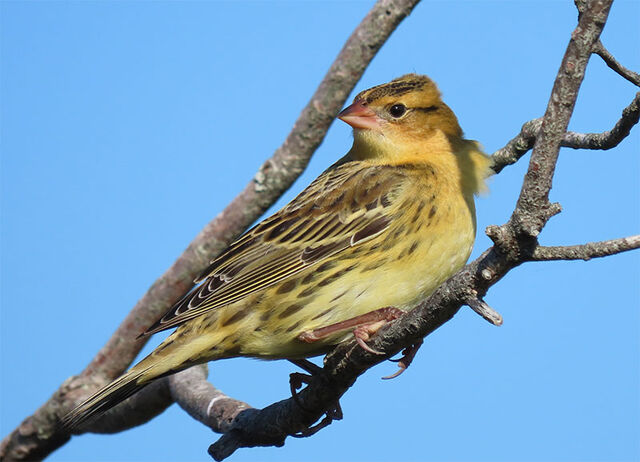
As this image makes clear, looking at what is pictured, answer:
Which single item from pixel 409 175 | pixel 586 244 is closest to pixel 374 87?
pixel 409 175

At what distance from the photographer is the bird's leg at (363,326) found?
4625 mm

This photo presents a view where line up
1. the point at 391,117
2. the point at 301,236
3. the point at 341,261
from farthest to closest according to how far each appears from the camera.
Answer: the point at 391,117
the point at 301,236
the point at 341,261

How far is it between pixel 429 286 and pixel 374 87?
1.76 m

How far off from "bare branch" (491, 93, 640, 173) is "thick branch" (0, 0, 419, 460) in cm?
117

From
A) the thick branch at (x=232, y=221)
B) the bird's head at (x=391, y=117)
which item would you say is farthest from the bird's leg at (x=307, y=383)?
the bird's head at (x=391, y=117)

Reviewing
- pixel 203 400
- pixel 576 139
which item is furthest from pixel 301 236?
pixel 576 139

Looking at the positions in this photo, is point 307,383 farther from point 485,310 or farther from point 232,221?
point 485,310

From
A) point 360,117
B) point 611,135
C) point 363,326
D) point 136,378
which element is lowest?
point 363,326

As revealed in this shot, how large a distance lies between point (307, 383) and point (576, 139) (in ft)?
7.49

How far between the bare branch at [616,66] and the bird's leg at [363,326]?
1718 millimetres

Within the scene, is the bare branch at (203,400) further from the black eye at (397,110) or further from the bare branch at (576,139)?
the bare branch at (576,139)

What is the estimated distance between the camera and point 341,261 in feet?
18.1

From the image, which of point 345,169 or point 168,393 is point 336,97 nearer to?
point 345,169

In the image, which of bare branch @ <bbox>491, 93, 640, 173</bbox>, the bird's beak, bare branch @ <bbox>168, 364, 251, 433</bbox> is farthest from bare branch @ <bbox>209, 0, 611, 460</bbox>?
the bird's beak
